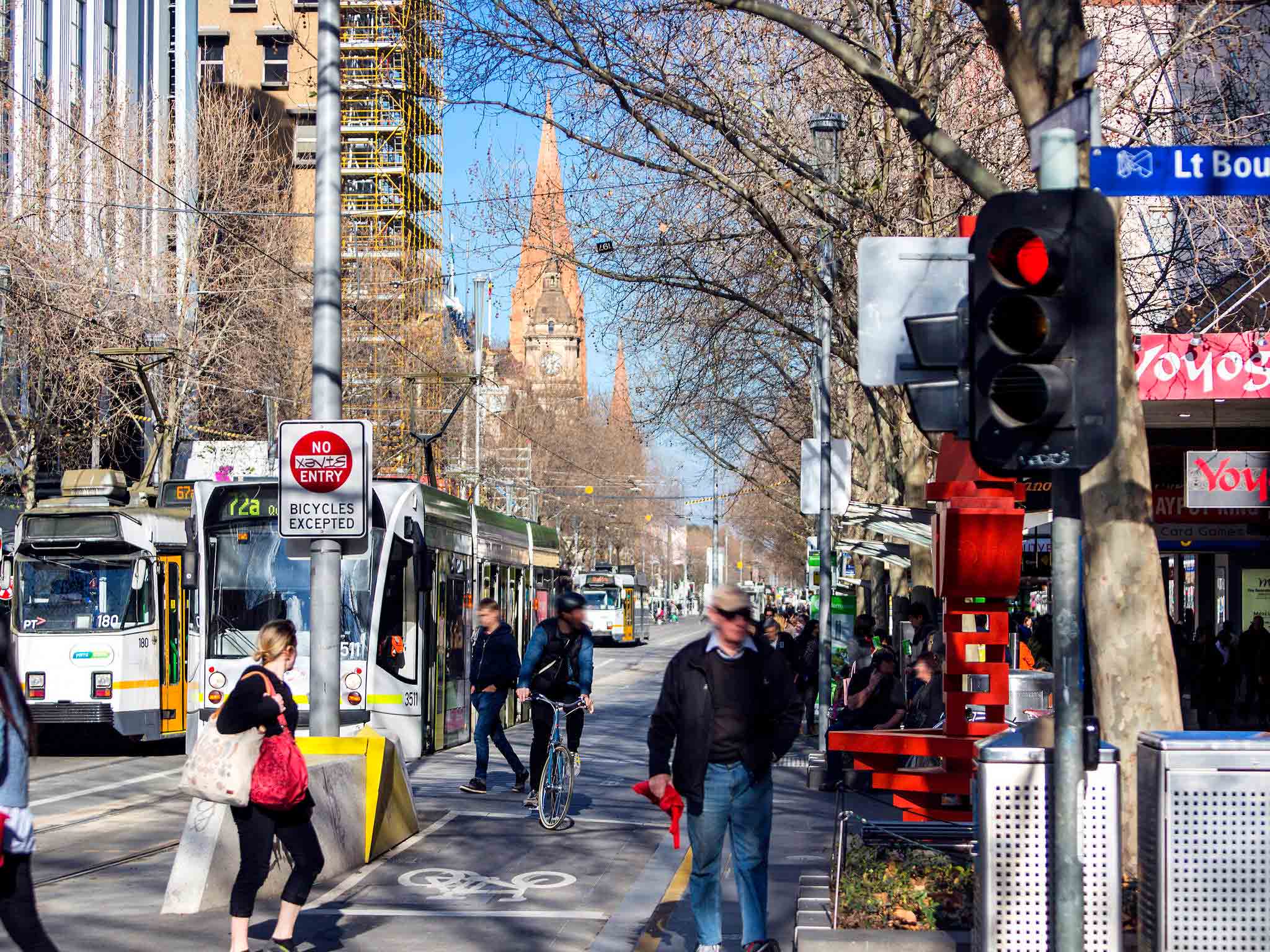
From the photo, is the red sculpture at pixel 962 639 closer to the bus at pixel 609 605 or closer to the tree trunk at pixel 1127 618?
the tree trunk at pixel 1127 618

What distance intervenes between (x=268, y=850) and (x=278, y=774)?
38cm

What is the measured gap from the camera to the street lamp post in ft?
55.3

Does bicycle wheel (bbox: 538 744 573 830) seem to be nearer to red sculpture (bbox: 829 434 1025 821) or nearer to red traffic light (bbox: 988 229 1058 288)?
red sculpture (bbox: 829 434 1025 821)

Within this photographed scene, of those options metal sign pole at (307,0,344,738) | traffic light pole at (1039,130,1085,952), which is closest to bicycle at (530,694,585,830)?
metal sign pole at (307,0,344,738)

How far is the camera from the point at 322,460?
11117 mm

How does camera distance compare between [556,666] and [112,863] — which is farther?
[556,666]

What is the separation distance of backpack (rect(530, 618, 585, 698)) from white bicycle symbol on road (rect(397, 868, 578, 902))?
2.61m

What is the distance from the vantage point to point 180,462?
25375 millimetres

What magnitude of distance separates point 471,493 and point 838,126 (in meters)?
10.2

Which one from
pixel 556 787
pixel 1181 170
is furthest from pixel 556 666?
pixel 1181 170

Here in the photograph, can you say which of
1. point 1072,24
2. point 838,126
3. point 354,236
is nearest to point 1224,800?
point 1072,24

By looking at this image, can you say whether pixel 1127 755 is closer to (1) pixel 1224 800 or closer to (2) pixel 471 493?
(1) pixel 1224 800

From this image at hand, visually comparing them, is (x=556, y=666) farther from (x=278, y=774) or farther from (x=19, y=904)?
(x=19, y=904)

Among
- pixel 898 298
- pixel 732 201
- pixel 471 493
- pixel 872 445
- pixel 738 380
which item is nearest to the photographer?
pixel 898 298
